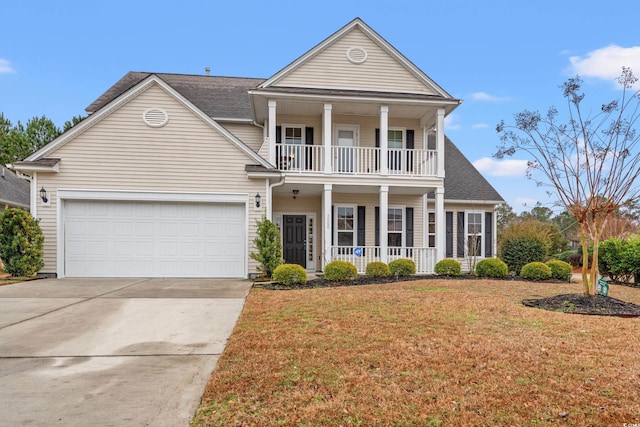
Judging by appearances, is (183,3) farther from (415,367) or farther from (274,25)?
(415,367)

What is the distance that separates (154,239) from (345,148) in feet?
21.9

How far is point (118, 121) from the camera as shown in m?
11.3

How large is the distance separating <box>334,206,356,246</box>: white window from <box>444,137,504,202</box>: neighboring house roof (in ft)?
12.8

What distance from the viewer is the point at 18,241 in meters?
10.3

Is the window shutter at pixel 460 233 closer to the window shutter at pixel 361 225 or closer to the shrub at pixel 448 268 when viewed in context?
the shrub at pixel 448 268

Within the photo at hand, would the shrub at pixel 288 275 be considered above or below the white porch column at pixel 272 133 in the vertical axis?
Result: below

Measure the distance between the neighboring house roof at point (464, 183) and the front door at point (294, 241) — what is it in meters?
5.83

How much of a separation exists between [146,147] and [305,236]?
6130mm

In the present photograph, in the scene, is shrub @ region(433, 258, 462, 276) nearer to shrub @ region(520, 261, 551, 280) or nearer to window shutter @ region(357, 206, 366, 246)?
shrub @ region(520, 261, 551, 280)

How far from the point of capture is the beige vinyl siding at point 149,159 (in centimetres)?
1110

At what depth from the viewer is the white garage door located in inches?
444

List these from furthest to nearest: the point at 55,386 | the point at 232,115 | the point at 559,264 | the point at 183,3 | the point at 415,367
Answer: the point at 232,115 < the point at 183,3 < the point at 559,264 < the point at 415,367 < the point at 55,386

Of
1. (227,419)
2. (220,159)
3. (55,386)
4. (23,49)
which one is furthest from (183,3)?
(227,419)

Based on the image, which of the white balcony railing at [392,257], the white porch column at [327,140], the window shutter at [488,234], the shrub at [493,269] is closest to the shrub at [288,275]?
the white balcony railing at [392,257]
